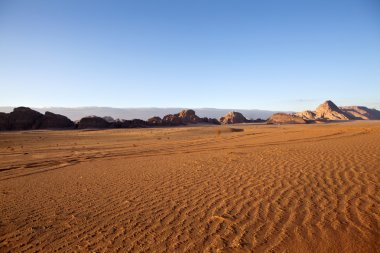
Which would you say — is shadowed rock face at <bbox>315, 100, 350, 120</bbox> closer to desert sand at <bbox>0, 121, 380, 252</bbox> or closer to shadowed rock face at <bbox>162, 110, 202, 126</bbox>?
shadowed rock face at <bbox>162, 110, 202, 126</bbox>

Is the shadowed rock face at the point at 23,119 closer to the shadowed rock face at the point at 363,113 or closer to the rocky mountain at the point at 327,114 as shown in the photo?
the rocky mountain at the point at 327,114

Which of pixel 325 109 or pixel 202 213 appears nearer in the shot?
pixel 202 213

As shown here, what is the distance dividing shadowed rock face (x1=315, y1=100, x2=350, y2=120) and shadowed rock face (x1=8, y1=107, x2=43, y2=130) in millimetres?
60696

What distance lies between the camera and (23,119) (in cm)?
3656

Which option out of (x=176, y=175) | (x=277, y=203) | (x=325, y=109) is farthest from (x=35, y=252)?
(x=325, y=109)

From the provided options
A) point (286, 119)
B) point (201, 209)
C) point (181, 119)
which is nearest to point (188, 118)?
point (181, 119)

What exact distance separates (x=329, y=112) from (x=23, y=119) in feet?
220

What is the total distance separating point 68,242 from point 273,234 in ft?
9.80

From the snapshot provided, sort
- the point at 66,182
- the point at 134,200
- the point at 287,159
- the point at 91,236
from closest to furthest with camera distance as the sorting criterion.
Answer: the point at 91,236 < the point at 134,200 < the point at 66,182 < the point at 287,159

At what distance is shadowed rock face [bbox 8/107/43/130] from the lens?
35.5 meters

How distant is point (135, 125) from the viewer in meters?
43.3

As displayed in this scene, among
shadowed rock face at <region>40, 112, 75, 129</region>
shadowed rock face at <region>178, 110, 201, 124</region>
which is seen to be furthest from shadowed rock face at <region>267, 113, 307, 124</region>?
shadowed rock face at <region>40, 112, 75, 129</region>

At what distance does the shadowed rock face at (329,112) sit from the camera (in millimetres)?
66812

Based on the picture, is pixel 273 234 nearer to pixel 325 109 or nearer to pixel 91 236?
pixel 91 236
